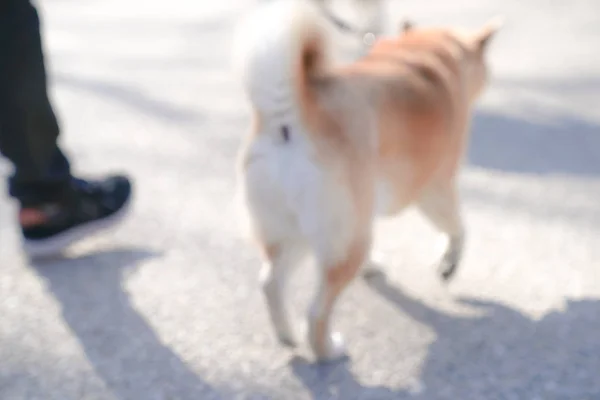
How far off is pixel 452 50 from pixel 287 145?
704 mm

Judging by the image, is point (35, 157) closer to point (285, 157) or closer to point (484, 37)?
point (285, 157)

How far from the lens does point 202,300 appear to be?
207 centimetres

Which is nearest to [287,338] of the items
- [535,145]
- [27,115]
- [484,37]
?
[27,115]

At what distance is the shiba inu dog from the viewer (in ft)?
5.14

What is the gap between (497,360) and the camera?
1756 mm

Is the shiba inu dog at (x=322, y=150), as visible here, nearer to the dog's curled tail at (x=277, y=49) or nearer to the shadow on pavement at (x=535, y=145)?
the dog's curled tail at (x=277, y=49)

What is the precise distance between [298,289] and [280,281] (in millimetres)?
348

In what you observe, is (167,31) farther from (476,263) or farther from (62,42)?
(476,263)

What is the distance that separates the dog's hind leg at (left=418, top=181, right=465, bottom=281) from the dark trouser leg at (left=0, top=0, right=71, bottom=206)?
3.21 feet

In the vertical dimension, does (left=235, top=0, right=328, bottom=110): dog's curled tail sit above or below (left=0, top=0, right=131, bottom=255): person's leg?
above

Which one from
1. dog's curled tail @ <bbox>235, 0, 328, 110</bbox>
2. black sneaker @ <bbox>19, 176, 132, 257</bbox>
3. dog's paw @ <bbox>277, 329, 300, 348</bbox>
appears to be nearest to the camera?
dog's curled tail @ <bbox>235, 0, 328, 110</bbox>

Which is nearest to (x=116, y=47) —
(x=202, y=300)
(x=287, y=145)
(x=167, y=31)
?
(x=167, y=31)

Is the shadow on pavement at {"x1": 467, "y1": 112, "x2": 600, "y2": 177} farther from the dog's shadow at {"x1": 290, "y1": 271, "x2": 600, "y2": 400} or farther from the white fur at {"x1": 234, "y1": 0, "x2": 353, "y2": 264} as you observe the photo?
the white fur at {"x1": 234, "y1": 0, "x2": 353, "y2": 264}

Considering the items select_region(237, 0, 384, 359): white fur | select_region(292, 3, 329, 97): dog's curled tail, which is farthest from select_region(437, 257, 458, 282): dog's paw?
select_region(292, 3, 329, 97): dog's curled tail
